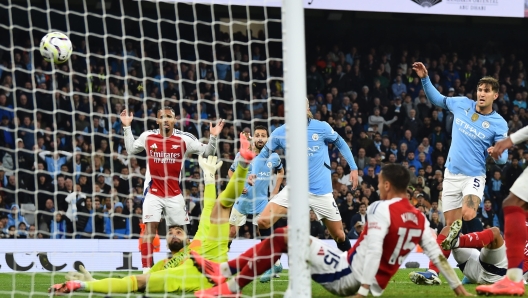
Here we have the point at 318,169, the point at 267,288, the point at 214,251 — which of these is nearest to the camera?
the point at 214,251

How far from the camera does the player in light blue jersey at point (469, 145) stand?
8.48 metres

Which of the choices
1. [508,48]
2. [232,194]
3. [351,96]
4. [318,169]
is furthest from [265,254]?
[508,48]

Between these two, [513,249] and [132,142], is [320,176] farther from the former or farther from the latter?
[513,249]

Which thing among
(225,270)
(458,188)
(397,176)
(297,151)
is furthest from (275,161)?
(297,151)

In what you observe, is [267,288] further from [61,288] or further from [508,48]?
[508,48]

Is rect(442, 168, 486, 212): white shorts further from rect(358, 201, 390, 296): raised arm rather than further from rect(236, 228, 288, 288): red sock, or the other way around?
rect(236, 228, 288, 288): red sock

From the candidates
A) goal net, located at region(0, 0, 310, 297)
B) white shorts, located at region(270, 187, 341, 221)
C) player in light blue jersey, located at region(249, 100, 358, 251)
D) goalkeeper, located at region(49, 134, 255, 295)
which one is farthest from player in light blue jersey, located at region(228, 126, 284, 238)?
goalkeeper, located at region(49, 134, 255, 295)

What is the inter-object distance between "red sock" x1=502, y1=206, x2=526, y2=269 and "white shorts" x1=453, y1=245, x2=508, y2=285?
43.6 inches

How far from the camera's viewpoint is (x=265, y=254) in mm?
6094

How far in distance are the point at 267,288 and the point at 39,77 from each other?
8161mm

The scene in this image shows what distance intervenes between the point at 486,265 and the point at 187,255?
2921 mm

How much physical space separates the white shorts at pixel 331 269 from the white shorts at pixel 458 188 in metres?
2.82

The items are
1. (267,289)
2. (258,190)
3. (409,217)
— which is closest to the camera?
(409,217)

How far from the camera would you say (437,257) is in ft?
19.9
